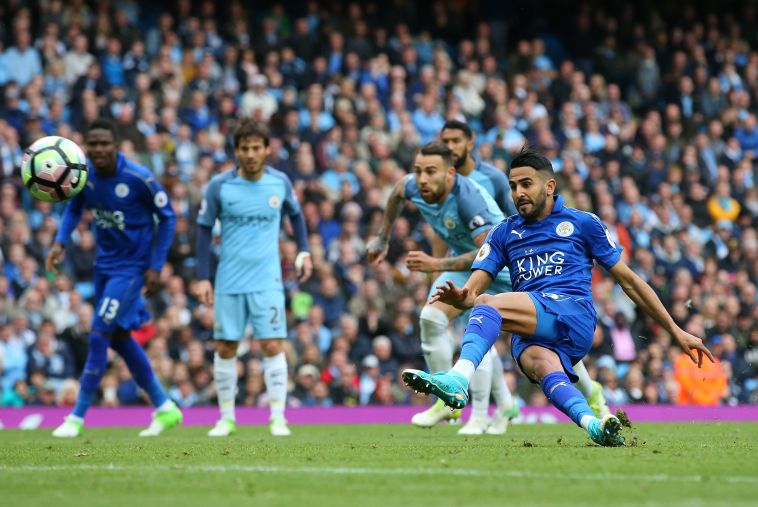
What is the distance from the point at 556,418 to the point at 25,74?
30.1 feet

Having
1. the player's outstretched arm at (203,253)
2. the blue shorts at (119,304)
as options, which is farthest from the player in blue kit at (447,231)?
the blue shorts at (119,304)

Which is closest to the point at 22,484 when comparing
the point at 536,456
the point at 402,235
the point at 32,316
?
the point at 536,456

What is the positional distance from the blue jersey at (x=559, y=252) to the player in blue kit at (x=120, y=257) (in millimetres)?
4243

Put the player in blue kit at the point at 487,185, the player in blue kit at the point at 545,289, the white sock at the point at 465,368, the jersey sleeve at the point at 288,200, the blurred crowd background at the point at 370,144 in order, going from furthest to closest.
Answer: the blurred crowd background at the point at 370,144
the jersey sleeve at the point at 288,200
the player in blue kit at the point at 487,185
the player in blue kit at the point at 545,289
the white sock at the point at 465,368

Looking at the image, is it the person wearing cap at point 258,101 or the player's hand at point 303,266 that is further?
the person wearing cap at point 258,101

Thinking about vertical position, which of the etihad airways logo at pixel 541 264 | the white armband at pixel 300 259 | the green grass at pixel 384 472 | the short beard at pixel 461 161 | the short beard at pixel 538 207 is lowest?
the green grass at pixel 384 472

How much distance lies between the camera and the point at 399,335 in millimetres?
17469

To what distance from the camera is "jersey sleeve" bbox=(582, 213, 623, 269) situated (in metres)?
8.39

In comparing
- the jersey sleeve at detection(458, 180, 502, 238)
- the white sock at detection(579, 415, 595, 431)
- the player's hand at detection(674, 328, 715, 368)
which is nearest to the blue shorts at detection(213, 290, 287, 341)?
the jersey sleeve at detection(458, 180, 502, 238)

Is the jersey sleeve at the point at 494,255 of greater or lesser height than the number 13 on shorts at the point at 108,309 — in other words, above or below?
above

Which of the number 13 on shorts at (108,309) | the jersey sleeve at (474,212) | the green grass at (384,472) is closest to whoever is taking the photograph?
the green grass at (384,472)

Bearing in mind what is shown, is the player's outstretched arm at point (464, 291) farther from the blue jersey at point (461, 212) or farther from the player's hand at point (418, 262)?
the blue jersey at point (461, 212)

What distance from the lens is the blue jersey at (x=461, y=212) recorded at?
34.8 feet

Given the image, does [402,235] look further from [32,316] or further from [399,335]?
[32,316]
